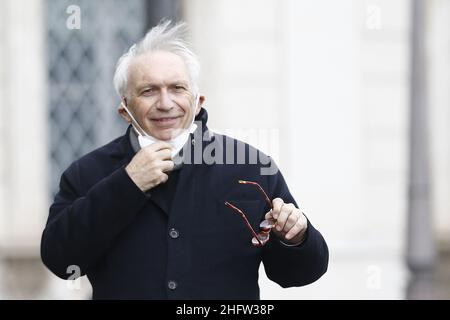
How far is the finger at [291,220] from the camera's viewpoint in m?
2.04

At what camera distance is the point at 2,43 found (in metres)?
8.84

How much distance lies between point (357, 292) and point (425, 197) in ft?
3.78

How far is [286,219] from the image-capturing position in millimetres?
2031

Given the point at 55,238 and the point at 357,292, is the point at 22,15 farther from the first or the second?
the point at 55,238

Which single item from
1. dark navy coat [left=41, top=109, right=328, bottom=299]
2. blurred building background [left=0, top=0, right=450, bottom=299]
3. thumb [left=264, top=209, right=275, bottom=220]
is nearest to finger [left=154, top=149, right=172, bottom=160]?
dark navy coat [left=41, top=109, right=328, bottom=299]

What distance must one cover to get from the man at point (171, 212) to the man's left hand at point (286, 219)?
0.04 metres

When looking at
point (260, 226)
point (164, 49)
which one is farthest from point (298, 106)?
point (260, 226)

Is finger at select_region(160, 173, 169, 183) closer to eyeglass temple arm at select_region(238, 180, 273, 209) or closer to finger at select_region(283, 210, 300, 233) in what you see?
eyeglass temple arm at select_region(238, 180, 273, 209)

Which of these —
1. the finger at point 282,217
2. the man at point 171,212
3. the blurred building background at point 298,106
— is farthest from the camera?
the blurred building background at point 298,106

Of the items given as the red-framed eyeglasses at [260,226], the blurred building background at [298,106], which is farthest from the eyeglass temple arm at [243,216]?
the blurred building background at [298,106]

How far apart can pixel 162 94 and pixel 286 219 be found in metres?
0.44

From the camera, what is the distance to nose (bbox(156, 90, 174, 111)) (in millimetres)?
2143

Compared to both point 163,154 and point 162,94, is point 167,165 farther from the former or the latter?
point 162,94

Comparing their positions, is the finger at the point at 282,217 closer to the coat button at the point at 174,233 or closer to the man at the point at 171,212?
the man at the point at 171,212
